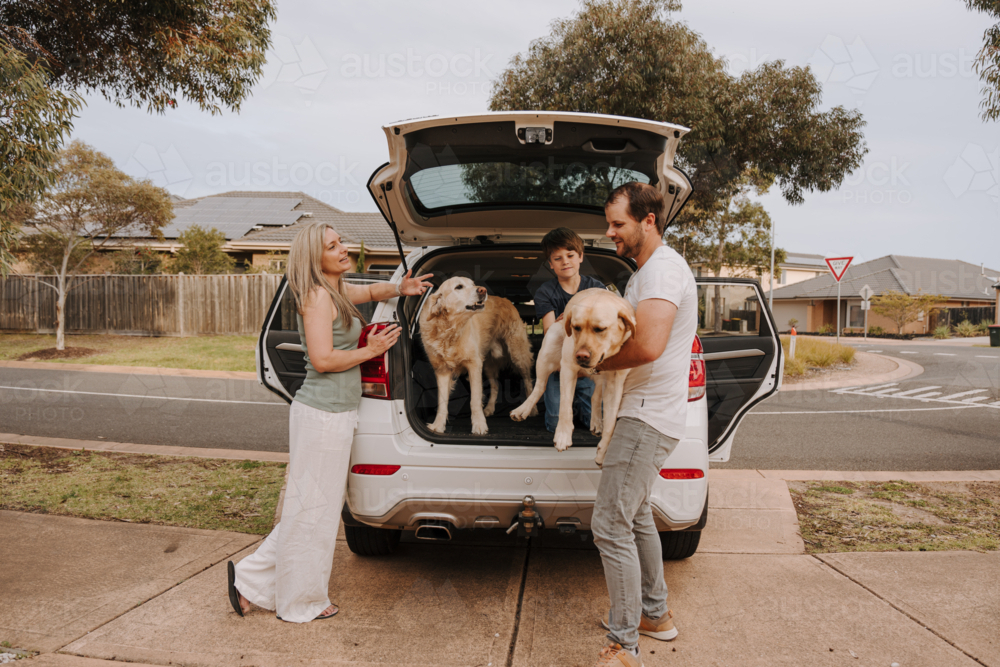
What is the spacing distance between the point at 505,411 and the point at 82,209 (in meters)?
16.5

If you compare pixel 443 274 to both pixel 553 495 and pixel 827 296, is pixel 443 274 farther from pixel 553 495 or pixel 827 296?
pixel 827 296

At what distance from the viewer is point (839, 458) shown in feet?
21.3

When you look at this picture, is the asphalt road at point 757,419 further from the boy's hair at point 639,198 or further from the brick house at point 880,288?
the brick house at point 880,288

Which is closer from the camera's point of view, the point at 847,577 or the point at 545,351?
the point at 545,351

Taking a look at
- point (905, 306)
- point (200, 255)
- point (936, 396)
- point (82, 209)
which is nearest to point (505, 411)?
point (936, 396)

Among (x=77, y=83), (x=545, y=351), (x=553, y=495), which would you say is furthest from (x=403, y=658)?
(x=77, y=83)

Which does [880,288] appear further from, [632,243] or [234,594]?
[234,594]

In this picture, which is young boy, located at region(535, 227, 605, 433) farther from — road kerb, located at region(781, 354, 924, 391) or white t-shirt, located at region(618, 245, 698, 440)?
road kerb, located at region(781, 354, 924, 391)

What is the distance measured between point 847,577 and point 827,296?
4549 cm

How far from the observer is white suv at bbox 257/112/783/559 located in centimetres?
285

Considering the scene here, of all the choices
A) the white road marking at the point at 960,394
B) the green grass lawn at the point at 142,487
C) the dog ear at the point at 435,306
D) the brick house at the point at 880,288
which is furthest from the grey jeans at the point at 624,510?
the brick house at the point at 880,288

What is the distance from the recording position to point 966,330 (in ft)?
113

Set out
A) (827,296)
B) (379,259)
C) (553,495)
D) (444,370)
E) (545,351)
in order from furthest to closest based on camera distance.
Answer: (827,296), (379,259), (444,370), (545,351), (553,495)

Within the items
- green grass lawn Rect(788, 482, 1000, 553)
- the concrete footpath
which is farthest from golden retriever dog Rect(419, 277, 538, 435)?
green grass lawn Rect(788, 482, 1000, 553)
